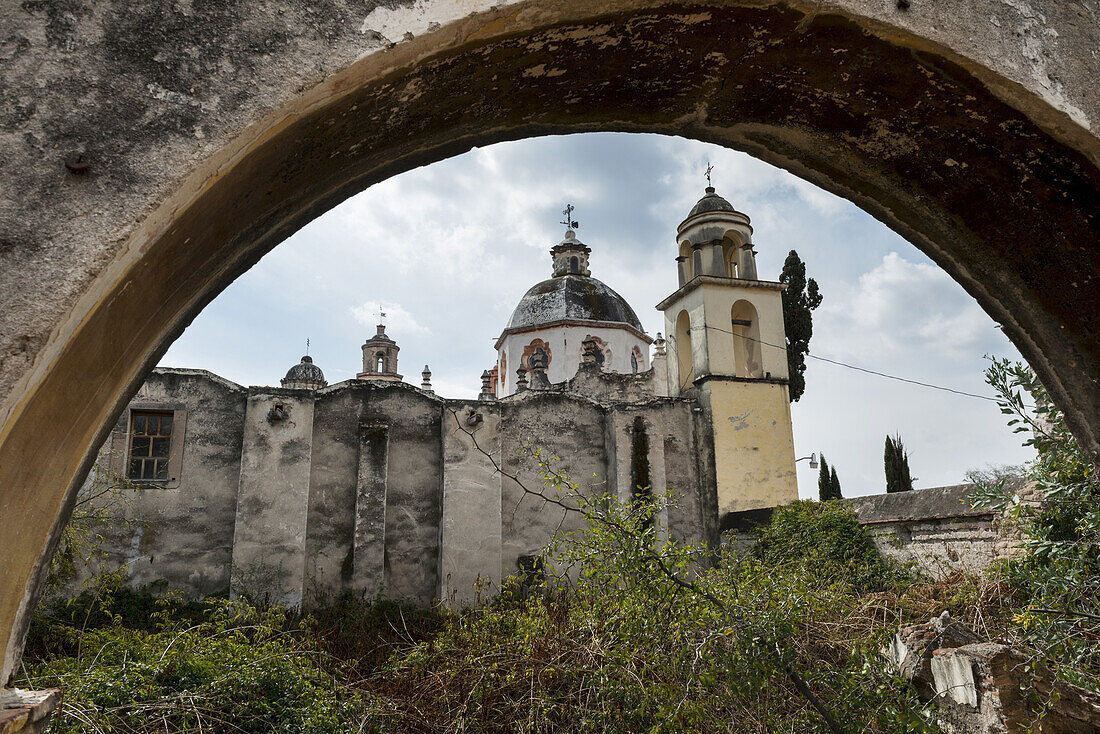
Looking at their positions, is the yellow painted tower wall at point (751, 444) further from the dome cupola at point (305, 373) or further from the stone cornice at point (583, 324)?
the dome cupola at point (305, 373)

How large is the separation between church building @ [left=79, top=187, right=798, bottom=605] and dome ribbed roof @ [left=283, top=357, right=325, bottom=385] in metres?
20.0

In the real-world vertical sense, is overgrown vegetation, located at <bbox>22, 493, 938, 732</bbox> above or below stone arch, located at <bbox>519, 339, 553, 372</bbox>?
below

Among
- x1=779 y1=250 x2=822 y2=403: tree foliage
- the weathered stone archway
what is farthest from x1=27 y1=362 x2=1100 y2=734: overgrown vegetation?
x1=779 y1=250 x2=822 y2=403: tree foliage

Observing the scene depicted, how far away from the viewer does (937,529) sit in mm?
9414

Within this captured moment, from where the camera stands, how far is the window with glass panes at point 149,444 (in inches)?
439

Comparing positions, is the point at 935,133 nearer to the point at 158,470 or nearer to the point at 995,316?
the point at 995,316

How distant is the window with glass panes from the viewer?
11156mm

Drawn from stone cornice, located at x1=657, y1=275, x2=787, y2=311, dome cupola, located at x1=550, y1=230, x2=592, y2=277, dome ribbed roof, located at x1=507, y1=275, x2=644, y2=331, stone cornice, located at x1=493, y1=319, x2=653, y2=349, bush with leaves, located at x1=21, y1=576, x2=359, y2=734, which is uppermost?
dome cupola, located at x1=550, y1=230, x2=592, y2=277

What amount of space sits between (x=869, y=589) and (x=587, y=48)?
950cm

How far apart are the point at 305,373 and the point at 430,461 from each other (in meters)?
22.1

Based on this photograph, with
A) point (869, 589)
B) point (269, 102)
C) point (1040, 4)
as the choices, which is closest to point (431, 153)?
point (269, 102)

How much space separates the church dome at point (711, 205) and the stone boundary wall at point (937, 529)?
641 cm

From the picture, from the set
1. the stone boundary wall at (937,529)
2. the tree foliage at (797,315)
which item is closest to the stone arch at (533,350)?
the tree foliage at (797,315)

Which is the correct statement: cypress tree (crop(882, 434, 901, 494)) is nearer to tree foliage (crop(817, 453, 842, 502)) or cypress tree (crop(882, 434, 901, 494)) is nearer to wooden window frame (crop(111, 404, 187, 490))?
tree foliage (crop(817, 453, 842, 502))
